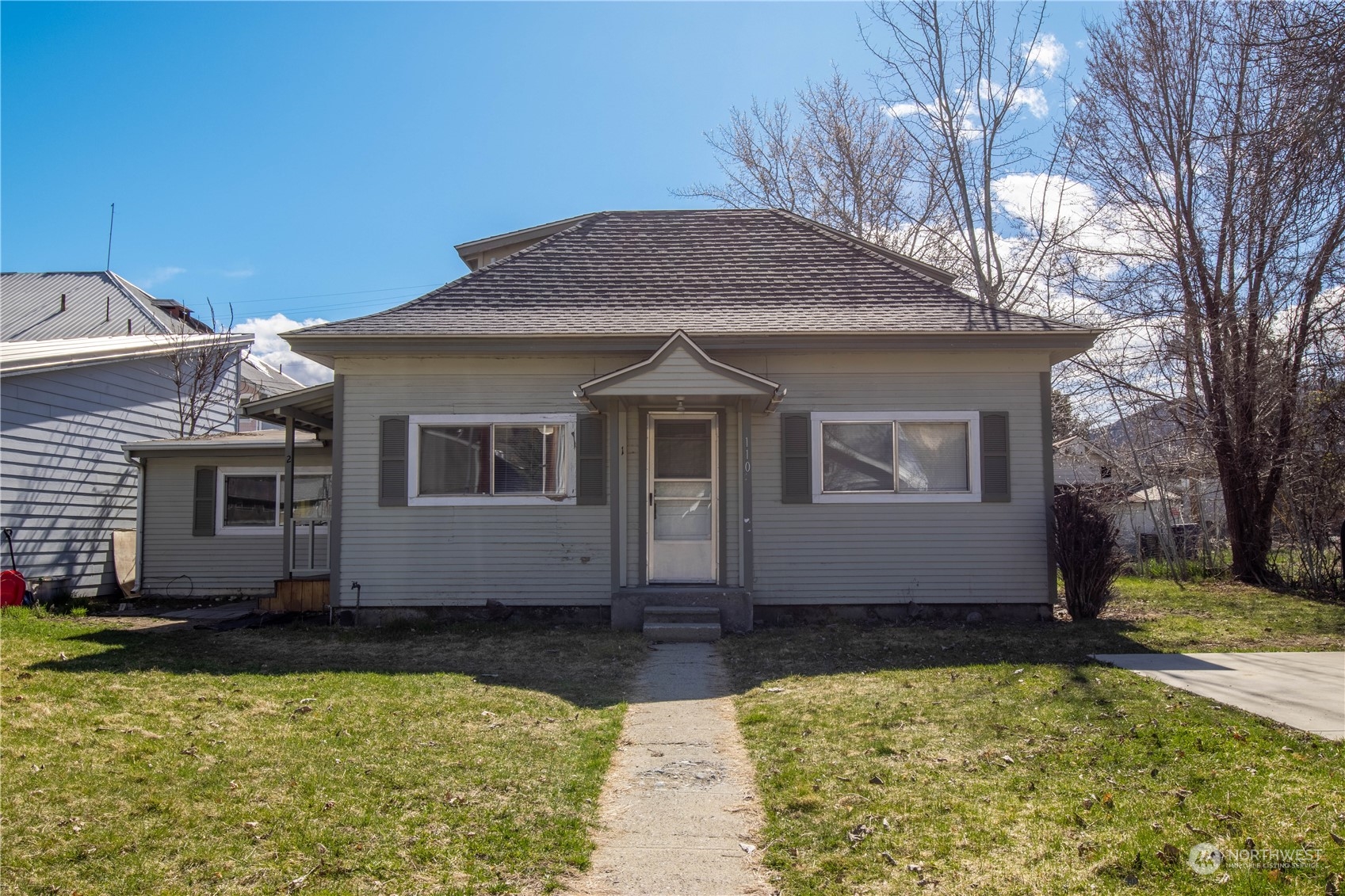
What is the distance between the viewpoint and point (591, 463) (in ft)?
33.9

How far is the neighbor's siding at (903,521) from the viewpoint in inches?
406

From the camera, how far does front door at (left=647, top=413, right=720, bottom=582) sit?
34.2ft

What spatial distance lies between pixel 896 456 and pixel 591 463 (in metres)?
3.41

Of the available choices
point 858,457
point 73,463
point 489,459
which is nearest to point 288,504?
point 489,459

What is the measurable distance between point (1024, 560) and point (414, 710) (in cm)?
706

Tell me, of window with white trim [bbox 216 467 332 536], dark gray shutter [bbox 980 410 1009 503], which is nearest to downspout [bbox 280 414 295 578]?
window with white trim [bbox 216 467 332 536]

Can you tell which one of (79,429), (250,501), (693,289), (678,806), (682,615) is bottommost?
(678,806)

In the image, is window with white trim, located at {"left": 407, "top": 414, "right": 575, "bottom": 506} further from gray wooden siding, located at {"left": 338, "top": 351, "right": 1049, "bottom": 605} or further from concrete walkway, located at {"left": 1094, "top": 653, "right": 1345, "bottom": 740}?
concrete walkway, located at {"left": 1094, "top": 653, "right": 1345, "bottom": 740}

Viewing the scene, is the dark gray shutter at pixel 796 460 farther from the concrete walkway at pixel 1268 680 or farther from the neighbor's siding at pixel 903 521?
the concrete walkway at pixel 1268 680

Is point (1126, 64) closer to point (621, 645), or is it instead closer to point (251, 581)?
point (621, 645)

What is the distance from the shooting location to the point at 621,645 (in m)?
8.77

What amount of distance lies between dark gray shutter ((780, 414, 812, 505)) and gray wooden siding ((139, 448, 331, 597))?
8.11 m

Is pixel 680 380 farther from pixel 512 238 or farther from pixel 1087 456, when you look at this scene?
pixel 1087 456

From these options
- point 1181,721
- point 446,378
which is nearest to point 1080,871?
point 1181,721
